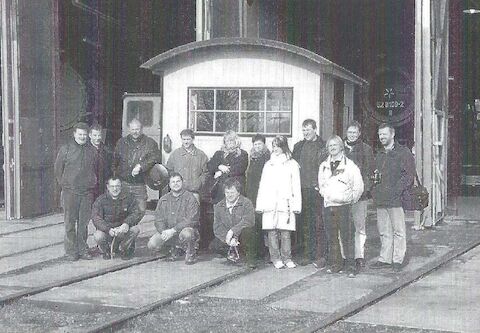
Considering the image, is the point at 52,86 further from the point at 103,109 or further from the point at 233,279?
the point at 233,279

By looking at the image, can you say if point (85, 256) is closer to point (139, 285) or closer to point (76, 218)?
point (76, 218)

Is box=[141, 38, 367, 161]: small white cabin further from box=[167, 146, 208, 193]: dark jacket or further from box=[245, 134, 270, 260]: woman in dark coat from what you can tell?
box=[245, 134, 270, 260]: woman in dark coat

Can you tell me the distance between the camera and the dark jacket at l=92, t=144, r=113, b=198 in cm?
1191

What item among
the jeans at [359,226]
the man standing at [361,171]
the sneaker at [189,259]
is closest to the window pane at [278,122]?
the man standing at [361,171]

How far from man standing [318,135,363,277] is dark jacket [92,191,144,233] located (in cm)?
266

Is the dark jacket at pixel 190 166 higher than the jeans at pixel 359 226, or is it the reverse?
the dark jacket at pixel 190 166

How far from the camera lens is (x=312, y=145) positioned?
37.2ft

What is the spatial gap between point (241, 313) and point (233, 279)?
1.92 m

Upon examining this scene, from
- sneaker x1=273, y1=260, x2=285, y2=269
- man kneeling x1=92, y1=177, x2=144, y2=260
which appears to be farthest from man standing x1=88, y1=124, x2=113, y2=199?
sneaker x1=273, y1=260, x2=285, y2=269

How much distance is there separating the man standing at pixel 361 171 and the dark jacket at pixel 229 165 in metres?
1.50

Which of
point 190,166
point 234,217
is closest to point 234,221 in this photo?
point 234,217

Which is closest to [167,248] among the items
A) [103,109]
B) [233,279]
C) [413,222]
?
[233,279]

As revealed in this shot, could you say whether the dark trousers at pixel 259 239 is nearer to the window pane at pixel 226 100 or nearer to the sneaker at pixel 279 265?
the sneaker at pixel 279 265

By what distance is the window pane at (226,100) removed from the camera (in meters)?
13.2
